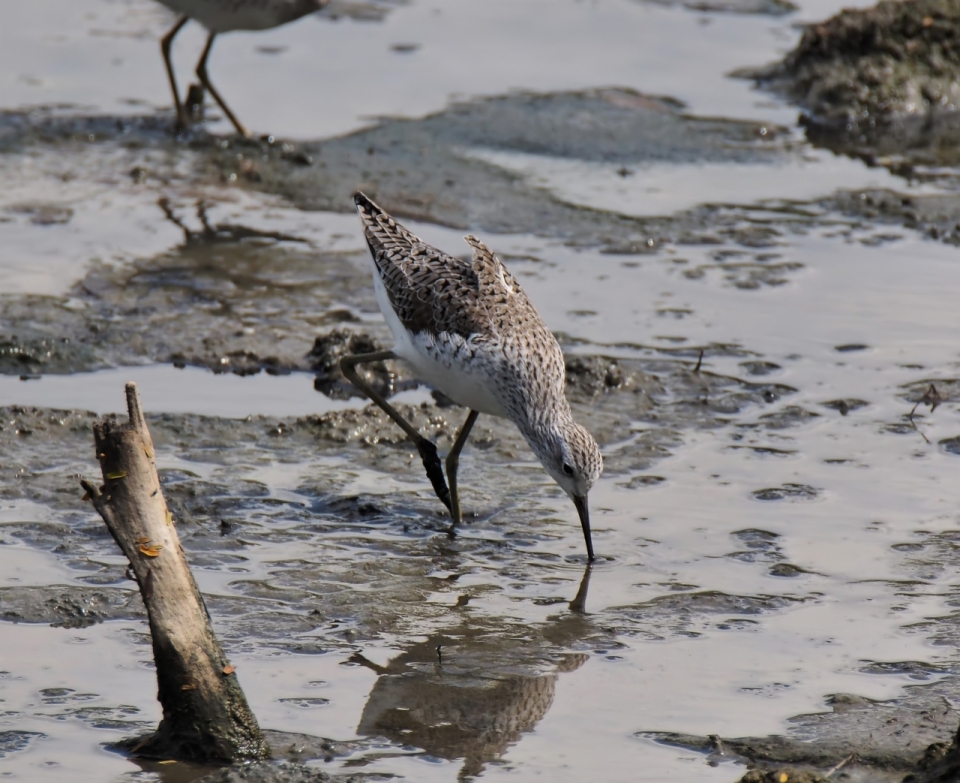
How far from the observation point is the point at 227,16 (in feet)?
39.4

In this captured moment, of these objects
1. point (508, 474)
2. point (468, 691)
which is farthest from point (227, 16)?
point (468, 691)

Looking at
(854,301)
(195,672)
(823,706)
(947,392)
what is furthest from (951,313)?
(195,672)

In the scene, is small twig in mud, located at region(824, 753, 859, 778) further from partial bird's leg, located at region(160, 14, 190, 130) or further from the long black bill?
partial bird's leg, located at region(160, 14, 190, 130)

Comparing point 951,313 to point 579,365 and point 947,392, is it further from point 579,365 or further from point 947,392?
point 579,365

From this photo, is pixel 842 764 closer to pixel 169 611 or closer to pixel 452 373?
pixel 169 611

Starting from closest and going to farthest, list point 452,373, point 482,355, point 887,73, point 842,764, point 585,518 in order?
1. point 842,764
2. point 585,518
3. point 482,355
4. point 452,373
5. point 887,73

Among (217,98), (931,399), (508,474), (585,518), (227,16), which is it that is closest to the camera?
(585,518)

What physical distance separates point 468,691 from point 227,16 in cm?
831

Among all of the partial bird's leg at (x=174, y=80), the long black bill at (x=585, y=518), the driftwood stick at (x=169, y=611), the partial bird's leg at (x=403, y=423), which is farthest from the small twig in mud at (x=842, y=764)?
the partial bird's leg at (x=174, y=80)

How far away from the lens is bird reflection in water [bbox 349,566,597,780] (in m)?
4.92

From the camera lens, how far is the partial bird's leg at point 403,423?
22.3 feet

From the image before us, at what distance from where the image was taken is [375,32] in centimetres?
1522

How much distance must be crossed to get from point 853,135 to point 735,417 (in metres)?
5.85

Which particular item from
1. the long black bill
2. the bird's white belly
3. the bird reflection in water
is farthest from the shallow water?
the bird's white belly
